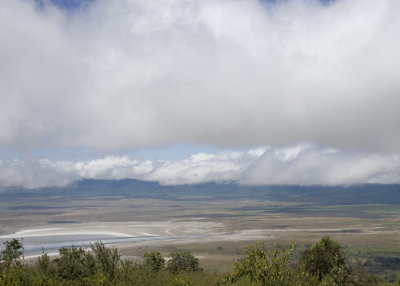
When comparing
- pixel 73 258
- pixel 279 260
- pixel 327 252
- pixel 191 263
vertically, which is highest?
pixel 279 260

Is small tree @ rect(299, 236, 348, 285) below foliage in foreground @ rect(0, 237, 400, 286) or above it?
below

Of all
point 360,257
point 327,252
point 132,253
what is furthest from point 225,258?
point 327,252

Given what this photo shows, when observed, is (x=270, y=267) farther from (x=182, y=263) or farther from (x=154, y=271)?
(x=182, y=263)

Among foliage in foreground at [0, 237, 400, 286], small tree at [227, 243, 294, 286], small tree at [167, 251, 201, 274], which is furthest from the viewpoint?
small tree at [167, 251, 201, 274]

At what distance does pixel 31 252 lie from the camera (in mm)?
165750

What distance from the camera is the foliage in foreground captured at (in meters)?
21.2

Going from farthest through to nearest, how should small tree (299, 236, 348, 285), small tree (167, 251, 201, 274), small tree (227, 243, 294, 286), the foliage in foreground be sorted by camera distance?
small tree (167, 251, 201, 274) → small tree (299, 236, 348, 285) → the foliage in foreground → small tree (227, 243, 294, 286)

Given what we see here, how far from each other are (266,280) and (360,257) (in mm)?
191145

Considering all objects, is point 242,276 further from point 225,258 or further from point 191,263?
point 225,258

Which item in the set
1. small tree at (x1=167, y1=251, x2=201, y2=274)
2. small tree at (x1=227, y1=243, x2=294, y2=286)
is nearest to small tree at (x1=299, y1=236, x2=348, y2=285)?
small tree at (x1=167, y1=251, x2=201, y2=274)

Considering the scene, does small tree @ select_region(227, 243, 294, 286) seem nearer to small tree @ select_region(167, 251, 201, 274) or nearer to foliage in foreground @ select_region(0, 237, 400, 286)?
foliage in foreground @ select_region(0, 237, 400, 286)

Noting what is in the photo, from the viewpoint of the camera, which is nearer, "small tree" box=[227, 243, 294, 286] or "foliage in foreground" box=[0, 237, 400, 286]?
"small tree" box=[227, 243, 294, 286]

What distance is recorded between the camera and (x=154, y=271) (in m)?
39.1

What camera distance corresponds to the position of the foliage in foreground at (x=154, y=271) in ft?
69.6
